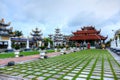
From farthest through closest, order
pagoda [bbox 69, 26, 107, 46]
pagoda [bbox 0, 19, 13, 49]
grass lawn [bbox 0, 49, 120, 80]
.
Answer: pagoda [bbox 69, 26, 107, 46] → pagoda [bbox 0, 19, 13, 49] → grass lawn [bbox 0, 49, 120, 80]

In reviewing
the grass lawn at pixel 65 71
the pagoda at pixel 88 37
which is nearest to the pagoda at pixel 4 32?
the pagoda at pixel 88 37

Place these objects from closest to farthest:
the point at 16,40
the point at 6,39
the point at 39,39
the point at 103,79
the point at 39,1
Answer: the point at 103,79 → the point at 39,1 → the point at 6,39 → the point at 16,40 → the point at 39,39

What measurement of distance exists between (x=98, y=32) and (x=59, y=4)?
99.4 feet

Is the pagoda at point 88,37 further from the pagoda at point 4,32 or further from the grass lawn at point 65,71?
the grass lawn at point 65,71

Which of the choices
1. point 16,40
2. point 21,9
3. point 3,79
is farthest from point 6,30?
point 3,79

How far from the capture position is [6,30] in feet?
114

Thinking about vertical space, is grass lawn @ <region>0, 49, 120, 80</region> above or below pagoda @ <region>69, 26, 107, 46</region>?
below

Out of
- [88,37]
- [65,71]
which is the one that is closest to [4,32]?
[88,37]

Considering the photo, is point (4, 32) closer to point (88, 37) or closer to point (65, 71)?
point (88, 37)

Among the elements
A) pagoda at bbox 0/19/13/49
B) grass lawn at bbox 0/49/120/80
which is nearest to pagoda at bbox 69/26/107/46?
pagoda at bbox 0/19/13/49

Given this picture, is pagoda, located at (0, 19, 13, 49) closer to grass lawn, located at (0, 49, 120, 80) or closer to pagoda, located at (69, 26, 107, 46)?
pagoda, located at (69, 26, 107, 46)

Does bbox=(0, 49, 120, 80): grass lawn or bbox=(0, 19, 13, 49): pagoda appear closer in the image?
bbox=(0, 49, 120, 80): grass lawn

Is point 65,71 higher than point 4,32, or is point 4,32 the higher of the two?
point 4,32

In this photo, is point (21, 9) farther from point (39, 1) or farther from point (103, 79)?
point (103, 79)
